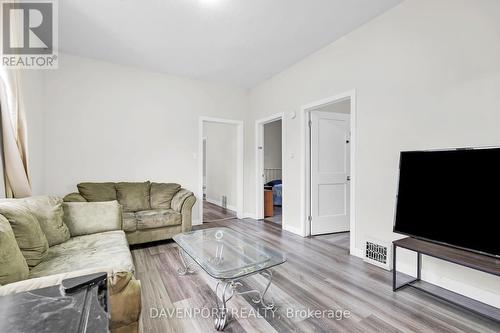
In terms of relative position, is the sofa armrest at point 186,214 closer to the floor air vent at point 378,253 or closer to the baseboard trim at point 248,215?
the baseboard trim at point 248,215

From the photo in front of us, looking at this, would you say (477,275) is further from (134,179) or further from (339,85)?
(134,179)

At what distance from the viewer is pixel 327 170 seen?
3865mm

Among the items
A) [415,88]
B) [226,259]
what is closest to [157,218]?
[226,259]

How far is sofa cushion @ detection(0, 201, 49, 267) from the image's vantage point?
154cm

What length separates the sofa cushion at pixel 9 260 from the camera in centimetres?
120

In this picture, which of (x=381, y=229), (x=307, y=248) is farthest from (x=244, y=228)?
(x=381, y=229)

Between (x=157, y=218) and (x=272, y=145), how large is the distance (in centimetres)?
488

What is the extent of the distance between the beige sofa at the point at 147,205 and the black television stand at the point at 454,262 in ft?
8.98

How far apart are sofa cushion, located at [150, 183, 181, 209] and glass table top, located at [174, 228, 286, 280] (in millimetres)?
1356

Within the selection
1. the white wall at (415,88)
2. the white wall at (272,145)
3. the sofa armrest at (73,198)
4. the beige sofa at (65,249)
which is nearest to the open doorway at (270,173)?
the white wall at (272,145)

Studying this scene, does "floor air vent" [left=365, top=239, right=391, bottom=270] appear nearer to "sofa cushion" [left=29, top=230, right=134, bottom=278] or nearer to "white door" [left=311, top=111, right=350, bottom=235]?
A: "white door" [left=311, top=111, right=350, bottom=235]

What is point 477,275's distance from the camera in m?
1.92

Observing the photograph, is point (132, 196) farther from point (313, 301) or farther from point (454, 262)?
point (454, 262)

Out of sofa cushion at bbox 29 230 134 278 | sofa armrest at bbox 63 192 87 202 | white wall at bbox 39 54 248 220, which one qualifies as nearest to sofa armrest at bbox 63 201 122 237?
sofa cushion at bbox 29 230 134 278
